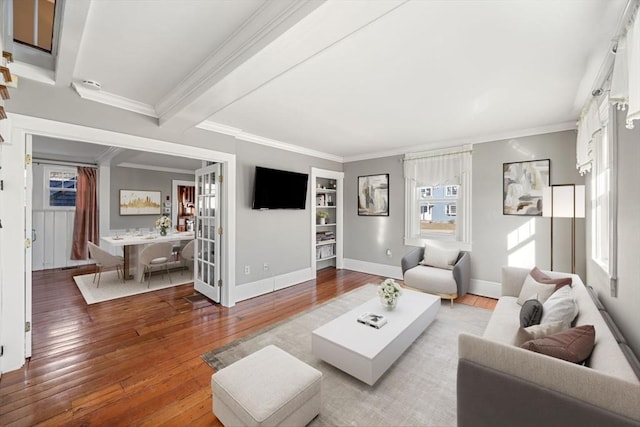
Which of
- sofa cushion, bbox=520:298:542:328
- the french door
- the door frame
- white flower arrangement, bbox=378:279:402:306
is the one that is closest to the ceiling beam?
the door frame

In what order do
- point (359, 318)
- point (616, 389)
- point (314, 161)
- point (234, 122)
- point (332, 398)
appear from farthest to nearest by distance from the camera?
point (314, 161) < point (234, 122) < point (359, 318) < point (332, 398) < point (616, 389)

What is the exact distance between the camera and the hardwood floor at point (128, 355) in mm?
1814

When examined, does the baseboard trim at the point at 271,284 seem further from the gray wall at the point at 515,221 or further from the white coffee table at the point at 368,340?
the gray wall at the point at 515,221

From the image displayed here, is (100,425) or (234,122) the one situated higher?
(234,122)

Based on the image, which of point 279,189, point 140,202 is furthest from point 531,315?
point 140,202

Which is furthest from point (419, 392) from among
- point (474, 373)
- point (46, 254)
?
point (46, 254)

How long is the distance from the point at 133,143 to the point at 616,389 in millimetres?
3958

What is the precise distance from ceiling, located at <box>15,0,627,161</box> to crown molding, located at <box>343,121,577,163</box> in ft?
0.56

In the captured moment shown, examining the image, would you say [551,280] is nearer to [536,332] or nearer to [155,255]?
[536,332]

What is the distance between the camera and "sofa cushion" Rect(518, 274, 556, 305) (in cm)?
231

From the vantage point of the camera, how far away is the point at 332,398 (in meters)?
1.91

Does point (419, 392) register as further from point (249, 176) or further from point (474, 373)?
point (249, 176)

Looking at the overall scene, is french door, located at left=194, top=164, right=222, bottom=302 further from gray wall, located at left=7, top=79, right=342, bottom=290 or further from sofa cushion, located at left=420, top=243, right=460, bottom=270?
sofa cushion, located at left=420, top=243, right=460, bottom=270

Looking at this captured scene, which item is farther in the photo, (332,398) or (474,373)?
(332,398)
